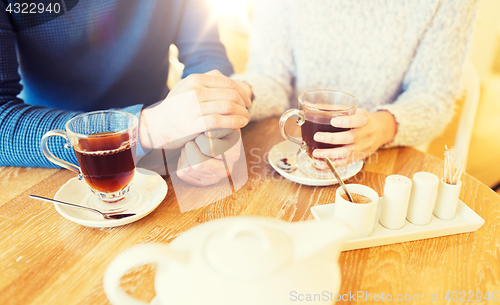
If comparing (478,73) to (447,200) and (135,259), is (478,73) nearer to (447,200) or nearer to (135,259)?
(447,200)

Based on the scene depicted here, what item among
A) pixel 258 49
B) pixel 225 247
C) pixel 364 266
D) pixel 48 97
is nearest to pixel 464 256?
pixel 364 266

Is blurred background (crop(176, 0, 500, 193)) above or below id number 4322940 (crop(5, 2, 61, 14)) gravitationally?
below

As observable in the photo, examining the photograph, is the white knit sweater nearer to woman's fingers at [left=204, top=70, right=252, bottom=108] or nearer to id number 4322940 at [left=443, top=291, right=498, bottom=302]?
woman's fingers at [left=204, top=70, right=252, bottom=108]

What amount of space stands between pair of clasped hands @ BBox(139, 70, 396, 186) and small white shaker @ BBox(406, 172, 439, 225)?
222 millimetres

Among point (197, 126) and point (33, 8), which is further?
point (33, 8)

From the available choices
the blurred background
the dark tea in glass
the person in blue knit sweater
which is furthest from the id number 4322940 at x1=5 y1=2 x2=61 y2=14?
the blurred background

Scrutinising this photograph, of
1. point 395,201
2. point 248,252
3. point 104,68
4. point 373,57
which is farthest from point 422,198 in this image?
point 104,68

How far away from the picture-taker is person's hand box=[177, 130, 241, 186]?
77 centimetres

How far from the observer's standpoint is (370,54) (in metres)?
1.21

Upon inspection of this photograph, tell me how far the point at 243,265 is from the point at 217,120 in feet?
1.60

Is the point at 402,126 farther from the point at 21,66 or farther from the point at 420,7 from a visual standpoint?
the point at 21,66

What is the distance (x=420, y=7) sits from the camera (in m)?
1.11

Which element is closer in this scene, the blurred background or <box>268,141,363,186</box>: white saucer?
<box>268,141,363,186</box>: white saucer

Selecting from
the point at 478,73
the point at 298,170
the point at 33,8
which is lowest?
the point at 478,73
